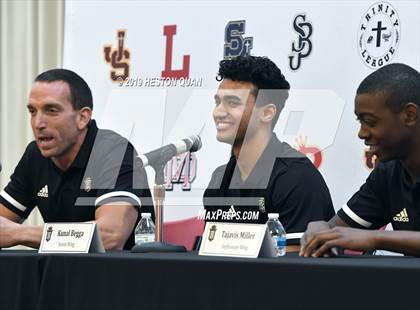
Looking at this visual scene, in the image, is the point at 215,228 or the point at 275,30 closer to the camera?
the point at 215,228

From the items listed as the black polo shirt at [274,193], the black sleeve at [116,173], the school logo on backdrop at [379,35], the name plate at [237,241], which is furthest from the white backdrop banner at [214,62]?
the name plate at [237,241]

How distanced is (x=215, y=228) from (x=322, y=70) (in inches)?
56.4

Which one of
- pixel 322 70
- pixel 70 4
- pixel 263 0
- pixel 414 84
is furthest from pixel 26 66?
pixel 414 84

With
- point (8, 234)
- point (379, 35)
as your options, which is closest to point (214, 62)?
point (379, 35)

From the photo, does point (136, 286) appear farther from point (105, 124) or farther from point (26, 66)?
point (26, 66)

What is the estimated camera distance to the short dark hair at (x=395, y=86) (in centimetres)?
221

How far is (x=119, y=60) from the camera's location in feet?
12.1

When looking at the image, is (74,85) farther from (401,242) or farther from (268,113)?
(401,242)

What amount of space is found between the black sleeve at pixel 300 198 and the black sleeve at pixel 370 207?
101mm

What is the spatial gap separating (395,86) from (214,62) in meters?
1.32

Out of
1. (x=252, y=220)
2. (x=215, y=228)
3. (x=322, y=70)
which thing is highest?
(x=322, y=70)

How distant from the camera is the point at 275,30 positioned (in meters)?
3.27

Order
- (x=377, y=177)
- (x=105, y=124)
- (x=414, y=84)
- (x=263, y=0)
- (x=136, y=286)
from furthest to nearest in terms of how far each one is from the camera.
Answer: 1. (x=105, y=124)
2. (x=263, y=0)
3. (x=377, y=177)
4. (x=414, y=84)
5. (x=136, y=286)

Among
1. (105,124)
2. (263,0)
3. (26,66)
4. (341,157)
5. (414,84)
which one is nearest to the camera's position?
(414,84)
